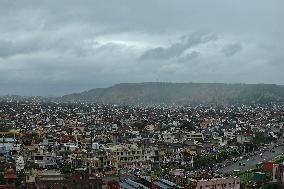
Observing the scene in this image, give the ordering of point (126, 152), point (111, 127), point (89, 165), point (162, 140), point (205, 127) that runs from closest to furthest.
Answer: point (89, 165), point (126, 152), point (162, 140), point (111, 127), point (205, 127)

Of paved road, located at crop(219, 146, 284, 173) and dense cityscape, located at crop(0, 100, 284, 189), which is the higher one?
dense cityscape, located at crop(0, 100, 284, 189)

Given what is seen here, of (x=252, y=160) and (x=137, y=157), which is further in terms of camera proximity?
(x=252, y=160)

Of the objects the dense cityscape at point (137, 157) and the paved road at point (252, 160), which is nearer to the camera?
the dense cityscape at point (137, 157)

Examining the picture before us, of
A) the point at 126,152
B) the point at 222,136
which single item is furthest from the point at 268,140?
the point at 126,152

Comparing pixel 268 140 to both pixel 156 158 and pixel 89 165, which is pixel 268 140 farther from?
pixel 89 165

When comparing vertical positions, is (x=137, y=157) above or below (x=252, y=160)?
above

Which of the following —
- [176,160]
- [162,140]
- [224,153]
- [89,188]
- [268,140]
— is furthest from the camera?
[268,140]

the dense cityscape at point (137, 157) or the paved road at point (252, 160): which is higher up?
the dense cityscape at point (137, 157)

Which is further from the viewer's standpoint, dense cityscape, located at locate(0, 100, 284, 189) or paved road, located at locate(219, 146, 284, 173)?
paved road, located at locate(219, 146, 284, 173)
